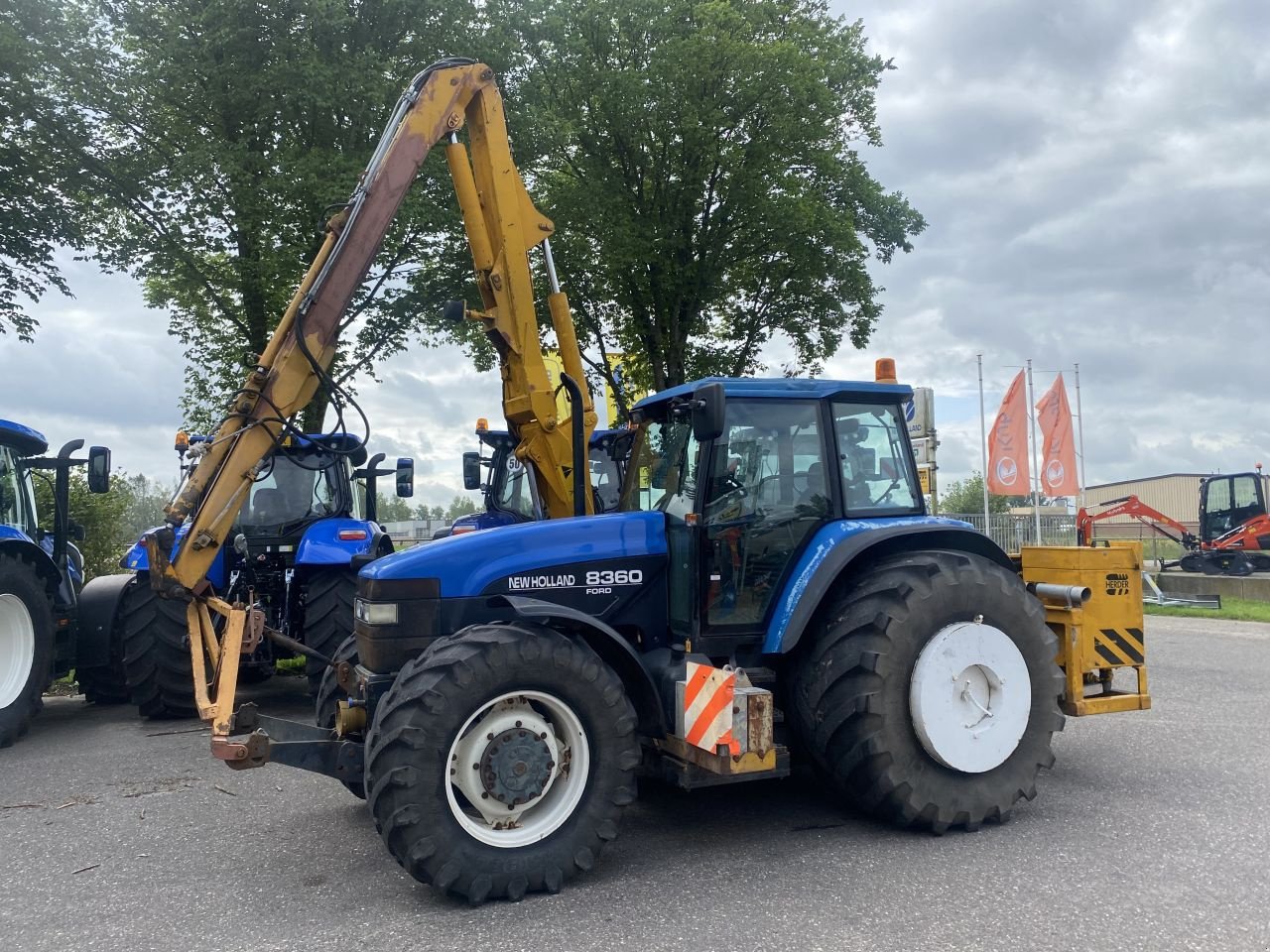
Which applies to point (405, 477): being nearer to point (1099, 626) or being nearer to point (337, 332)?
point (337, 332)

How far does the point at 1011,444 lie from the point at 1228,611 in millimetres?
5380

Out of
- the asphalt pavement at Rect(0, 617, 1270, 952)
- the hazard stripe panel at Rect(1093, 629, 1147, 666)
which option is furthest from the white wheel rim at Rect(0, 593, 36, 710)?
the hazard stripe panel at Rect(1093, 629, 1147, 666)

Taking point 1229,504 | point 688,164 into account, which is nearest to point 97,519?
point 688,164

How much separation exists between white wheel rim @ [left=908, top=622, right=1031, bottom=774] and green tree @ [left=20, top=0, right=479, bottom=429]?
9.06 m

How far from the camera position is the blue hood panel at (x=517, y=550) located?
4.71 m

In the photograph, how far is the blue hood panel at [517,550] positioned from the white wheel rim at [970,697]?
151cm

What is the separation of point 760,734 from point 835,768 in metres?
0.61

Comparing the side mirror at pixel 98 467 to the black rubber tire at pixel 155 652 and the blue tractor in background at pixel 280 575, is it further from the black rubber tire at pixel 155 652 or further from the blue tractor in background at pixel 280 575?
the black rubber tire at pixel 155 652

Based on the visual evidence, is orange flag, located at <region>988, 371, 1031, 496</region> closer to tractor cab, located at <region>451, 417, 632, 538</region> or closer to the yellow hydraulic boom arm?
tractor cab, located at <region>451, 417, 632, 538</region>

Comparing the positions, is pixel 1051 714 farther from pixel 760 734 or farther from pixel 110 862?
pixel 110 862

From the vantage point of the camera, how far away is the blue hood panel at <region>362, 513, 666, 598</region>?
4707 millimetres

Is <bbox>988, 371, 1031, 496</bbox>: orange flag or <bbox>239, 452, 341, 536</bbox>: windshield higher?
<bbox>988, 371, 1031, 496</bbox>: orange flag

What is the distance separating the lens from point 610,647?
468cm

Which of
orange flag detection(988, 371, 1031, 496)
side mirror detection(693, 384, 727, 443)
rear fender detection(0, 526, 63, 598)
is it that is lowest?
rear fender detection(0, 526, 63, 598)
